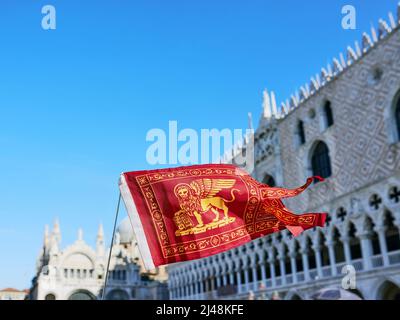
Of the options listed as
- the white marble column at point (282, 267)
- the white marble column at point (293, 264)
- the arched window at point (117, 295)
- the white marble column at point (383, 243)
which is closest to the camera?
the white marble column at point (383, 243)

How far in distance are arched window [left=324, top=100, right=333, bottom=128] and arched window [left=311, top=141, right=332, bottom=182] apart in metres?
1.07

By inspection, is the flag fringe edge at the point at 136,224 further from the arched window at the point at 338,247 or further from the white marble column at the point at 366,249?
the arched window at the point at 338,247

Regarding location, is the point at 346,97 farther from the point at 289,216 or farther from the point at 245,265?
the point at 289,216

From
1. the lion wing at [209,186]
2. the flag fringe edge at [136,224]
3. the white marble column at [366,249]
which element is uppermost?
the white marble column at [366,249]

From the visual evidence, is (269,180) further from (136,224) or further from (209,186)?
(136,224)

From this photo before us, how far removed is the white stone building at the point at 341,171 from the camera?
19.2m

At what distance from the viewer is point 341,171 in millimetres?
21953

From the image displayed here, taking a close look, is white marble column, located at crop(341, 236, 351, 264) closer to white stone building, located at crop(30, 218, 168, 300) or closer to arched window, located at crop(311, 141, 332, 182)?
arched window, located at crop(311, 141, 332, 182)

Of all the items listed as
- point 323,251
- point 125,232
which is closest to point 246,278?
point 323,251

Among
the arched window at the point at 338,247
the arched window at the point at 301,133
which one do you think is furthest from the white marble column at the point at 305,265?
the arched window at the point at 301,133

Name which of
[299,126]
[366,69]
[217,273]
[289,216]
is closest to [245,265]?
[217,273]

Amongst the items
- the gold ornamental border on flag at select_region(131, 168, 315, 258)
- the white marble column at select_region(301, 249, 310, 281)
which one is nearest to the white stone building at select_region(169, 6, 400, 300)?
the white marble column at select_region(301, 249, 310, 281)

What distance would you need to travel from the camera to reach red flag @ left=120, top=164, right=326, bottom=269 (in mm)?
3785

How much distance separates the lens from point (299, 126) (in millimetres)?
26438
